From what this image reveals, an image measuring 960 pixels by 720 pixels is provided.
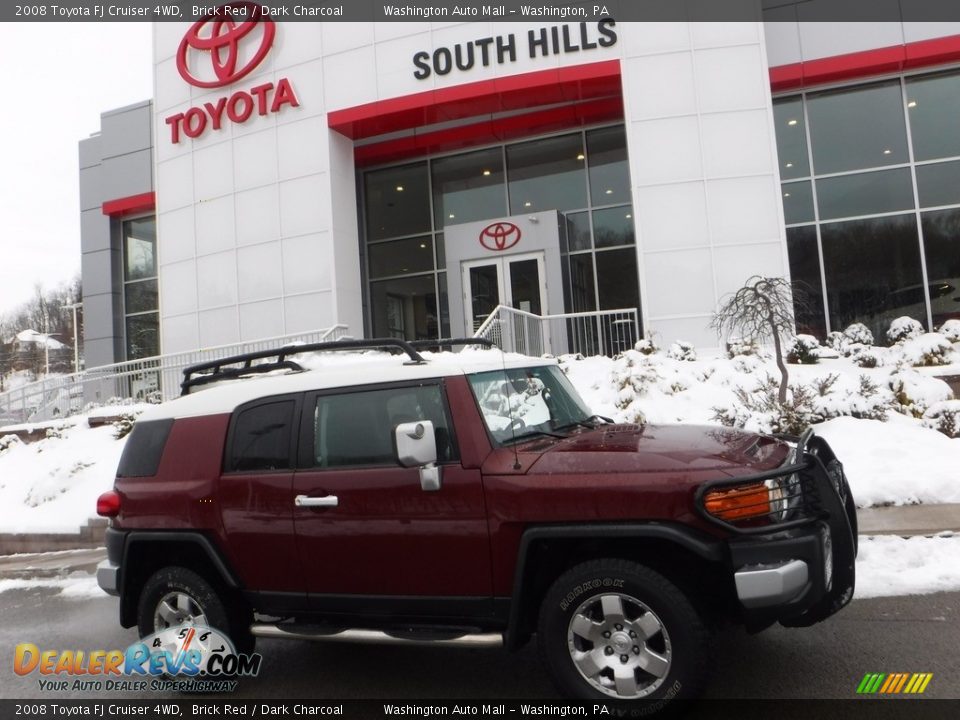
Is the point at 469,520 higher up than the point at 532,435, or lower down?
lower down

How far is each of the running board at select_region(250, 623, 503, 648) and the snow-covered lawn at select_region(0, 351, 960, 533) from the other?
15.5 feet

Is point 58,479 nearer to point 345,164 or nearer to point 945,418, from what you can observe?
point 345,164

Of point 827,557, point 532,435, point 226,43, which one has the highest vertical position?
point 226,43

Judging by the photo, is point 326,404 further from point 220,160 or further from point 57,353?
point 57,353

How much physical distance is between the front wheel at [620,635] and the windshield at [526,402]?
2.89ft

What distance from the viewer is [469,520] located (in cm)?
366

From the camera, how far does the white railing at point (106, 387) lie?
661 inches

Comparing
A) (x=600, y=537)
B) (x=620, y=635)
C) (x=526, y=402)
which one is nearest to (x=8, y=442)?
(x=526, y=402)

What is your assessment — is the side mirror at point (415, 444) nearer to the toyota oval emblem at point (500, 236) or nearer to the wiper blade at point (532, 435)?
the wiper blade at point (532, 435)

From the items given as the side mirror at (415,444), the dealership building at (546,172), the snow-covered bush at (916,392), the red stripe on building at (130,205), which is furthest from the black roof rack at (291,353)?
the red stripe on building at (130,205)

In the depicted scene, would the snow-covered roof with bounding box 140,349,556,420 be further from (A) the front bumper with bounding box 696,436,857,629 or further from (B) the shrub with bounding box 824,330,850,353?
(B) the shrub with bounding box 824,330,850,353

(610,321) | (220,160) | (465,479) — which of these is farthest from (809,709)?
(220,160)

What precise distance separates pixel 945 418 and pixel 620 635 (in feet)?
23.7

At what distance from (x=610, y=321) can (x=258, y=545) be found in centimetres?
1213
